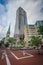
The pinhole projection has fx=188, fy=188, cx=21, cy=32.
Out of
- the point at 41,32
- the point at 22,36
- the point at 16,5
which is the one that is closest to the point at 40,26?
the point at 41,32

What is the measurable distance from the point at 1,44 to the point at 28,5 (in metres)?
0.90

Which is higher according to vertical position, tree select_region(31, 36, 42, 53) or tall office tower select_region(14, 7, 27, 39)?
tall office tower select_region(14, 7, 27, 39)

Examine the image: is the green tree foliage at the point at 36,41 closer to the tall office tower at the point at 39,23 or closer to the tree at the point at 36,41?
the tree at the point at 36,41

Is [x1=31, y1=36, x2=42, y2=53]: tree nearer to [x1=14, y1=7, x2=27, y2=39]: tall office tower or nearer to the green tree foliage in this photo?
the green tree foliage

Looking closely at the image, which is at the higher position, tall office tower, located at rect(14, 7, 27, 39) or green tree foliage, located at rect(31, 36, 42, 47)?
tall office tower, located at rect(14, 7, 27, 39)

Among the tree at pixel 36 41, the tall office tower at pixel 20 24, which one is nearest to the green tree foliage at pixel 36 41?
the tree at pixel 36 41

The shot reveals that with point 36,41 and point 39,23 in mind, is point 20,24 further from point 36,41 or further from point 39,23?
point 36,41

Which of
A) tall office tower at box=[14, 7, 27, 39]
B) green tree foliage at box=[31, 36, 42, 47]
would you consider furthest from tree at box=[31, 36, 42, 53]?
tall office tower at box=[14, 7, 27, 39]

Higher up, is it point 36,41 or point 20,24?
point 20,24

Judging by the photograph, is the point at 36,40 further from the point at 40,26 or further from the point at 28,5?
the point at 28,5

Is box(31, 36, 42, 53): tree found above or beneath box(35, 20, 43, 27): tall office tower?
beneath

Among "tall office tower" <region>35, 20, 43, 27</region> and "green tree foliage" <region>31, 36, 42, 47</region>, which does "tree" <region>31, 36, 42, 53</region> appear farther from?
"tall office tower" <region>35, 20, 43, 27</region>

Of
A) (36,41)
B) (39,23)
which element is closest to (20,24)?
(39,23)

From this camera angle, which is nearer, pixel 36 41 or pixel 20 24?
pixel 20 24
